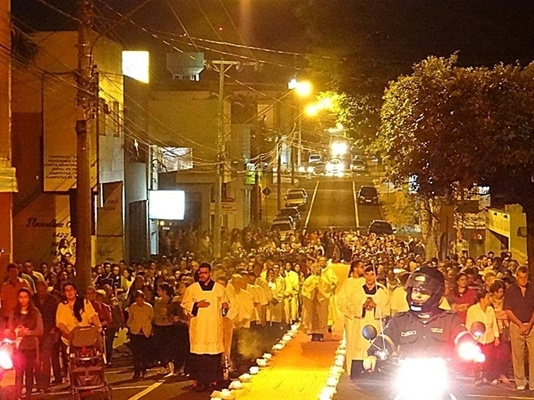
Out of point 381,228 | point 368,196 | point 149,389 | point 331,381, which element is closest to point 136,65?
point 381,228

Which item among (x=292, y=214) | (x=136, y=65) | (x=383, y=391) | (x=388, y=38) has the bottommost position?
(x=383, y=391)

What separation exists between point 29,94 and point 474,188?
566 inches

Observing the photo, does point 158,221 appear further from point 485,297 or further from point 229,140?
point 485,297

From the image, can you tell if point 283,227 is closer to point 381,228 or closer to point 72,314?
point 381,228

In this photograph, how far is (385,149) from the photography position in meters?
19.6

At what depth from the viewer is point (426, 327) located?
8102 mm

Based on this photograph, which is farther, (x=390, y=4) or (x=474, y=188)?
(x=390, y=4)

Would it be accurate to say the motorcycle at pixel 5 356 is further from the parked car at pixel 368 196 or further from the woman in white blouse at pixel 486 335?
the parked car at pixel 368 196

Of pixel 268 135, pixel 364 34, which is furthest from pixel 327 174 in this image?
pixel 364 34

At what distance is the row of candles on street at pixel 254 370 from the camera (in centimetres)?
1263

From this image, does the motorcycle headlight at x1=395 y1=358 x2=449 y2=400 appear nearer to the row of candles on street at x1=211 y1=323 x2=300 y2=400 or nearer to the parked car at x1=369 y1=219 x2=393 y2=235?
the row of candles on street at x1=211 y1=323 x2=300 y2=400

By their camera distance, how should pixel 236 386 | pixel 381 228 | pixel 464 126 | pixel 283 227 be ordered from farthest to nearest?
pixel 381 228 < pixel 283 227 < pixel 464 126 < pixel 236 386

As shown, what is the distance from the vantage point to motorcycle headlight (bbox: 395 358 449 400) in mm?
7844

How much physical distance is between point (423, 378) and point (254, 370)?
7437mm
